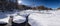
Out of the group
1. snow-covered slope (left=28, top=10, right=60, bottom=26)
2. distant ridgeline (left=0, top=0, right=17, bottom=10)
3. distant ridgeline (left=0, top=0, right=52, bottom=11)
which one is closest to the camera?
snow-covered slope (left=28, top=10, right=60, bottom=26)

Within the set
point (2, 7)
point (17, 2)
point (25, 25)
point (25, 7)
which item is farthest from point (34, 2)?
point (25, 25)

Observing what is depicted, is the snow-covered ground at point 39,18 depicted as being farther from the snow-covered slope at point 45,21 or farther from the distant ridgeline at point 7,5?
the distant ridgeline at point 7,5

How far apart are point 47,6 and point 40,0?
37 cm

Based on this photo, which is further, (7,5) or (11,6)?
(11,6)

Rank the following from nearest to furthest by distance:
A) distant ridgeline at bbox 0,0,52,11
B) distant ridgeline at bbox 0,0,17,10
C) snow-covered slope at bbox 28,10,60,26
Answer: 1. snow-covered slope at bbox 28,10,60,26
2. distant ridgeline at bbox 0,0,52,11
3. distant ridgeline at bbox 0,0,17,10

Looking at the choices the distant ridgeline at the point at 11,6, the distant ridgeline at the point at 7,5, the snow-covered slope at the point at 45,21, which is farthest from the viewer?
the distant ridgeline at the point at 7,5

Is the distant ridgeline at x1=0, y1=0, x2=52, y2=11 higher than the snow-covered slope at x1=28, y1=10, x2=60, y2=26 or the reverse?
higher

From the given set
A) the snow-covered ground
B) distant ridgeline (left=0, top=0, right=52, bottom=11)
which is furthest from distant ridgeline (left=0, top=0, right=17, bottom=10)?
the snow-covered ground

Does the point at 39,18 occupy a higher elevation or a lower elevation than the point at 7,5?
lower

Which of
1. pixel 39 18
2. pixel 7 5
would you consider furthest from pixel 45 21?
pixel 7 5

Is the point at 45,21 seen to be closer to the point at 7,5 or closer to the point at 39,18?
the point at 39,18

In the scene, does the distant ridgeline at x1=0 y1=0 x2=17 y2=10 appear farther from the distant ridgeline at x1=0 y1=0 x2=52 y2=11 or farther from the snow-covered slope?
the snow-covered slope

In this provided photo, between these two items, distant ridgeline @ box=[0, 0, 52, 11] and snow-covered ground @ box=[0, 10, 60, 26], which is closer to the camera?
snow-covered ground @ box=[0, 10, 60, 26]

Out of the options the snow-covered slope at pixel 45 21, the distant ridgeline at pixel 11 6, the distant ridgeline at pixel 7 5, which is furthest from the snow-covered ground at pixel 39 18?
A: the distant ridgeline at pixel 7 5
